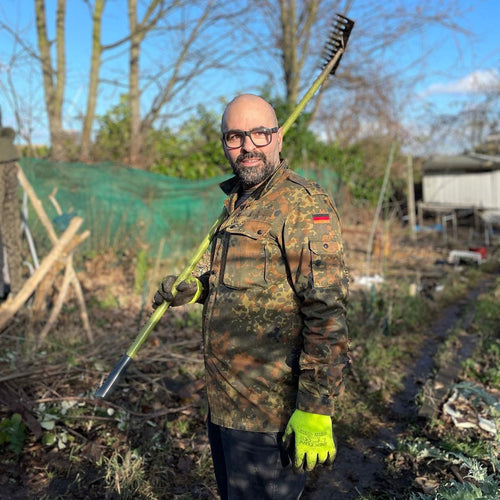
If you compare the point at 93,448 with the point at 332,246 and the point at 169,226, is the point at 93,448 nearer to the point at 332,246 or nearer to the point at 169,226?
the point at 332,246

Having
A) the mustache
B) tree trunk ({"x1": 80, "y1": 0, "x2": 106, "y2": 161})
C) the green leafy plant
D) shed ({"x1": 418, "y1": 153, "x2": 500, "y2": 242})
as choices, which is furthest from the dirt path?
shed ({"x1": 418, "y1": 153, "x2": 500, "y2": 242})

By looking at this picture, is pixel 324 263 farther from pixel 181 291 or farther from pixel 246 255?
pixel 181 291

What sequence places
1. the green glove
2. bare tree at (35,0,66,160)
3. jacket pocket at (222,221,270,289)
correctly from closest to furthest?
1. the green glove
2. jacket pocket at (222,221,270,289)
3. bare tree at (35,0,66,160)

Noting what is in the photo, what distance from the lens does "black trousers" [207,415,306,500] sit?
1834mm

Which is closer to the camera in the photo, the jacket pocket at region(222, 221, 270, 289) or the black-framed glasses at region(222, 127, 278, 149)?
the jacket pocket at region(222, 221, 270, 289)

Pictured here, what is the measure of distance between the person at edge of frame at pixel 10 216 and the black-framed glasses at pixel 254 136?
3.48 m

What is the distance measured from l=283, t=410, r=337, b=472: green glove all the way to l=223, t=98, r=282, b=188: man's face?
2.87 feet

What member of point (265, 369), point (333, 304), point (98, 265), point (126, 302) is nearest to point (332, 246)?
point (333, 304)

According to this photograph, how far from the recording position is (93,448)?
3402 mm

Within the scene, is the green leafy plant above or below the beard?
below

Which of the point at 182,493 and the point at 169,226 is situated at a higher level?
the point at 169,226

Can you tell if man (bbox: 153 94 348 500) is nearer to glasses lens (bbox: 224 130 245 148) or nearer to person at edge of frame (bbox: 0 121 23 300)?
glasses lens (bbox: 224 130 245 148)

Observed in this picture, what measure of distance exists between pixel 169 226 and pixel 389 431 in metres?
5.82

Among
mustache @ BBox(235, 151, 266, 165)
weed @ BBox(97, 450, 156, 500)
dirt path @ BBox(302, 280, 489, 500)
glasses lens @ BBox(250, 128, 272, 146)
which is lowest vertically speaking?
dirt path @ BBox(302, 280, 489, 500)
